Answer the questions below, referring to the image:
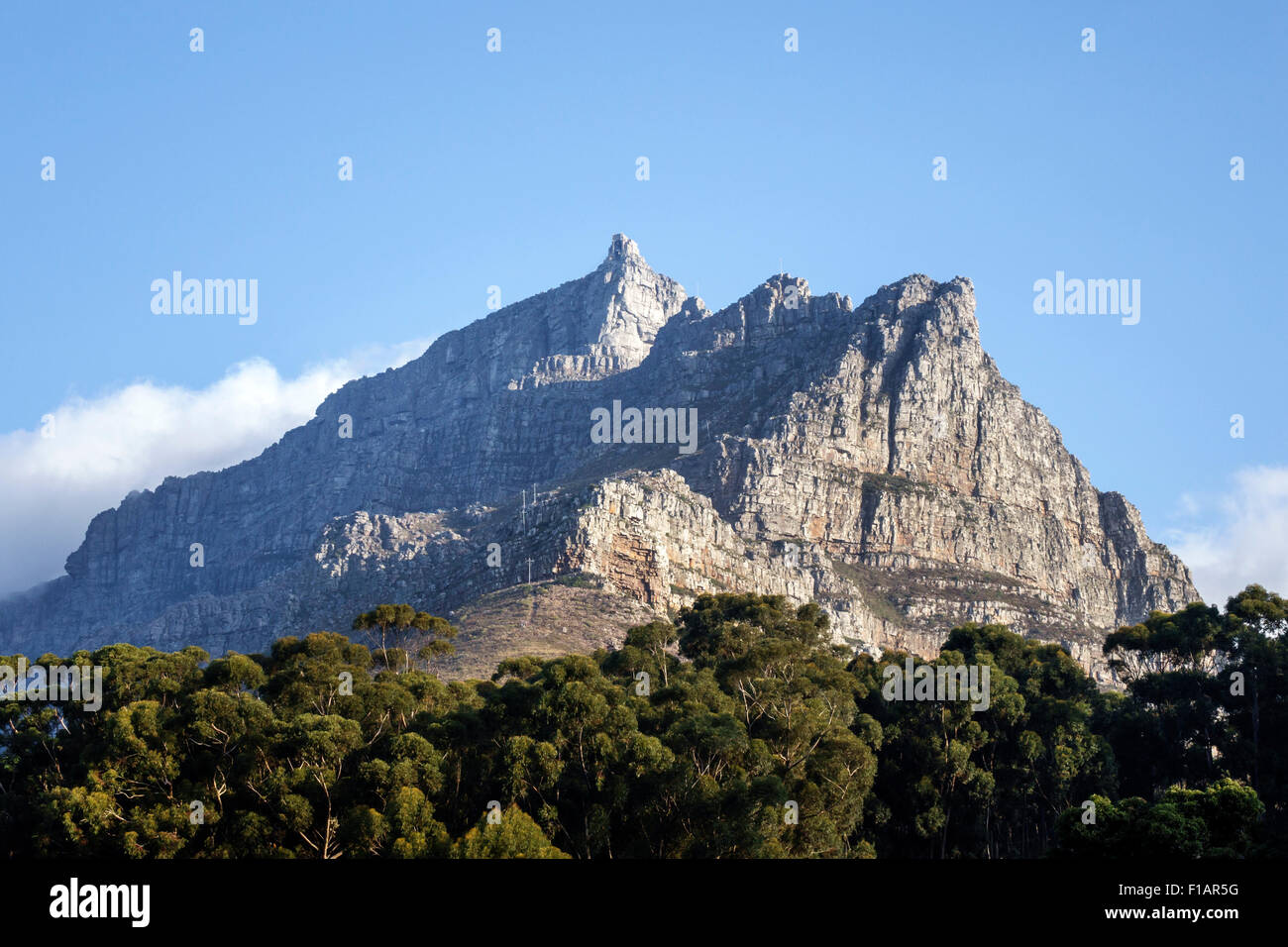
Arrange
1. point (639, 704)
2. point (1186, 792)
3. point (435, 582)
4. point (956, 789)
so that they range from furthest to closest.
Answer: point (435, 582) < point (956, 789) < point (639, 704) < point (1186, 792)

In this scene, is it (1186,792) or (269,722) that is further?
(269,722)

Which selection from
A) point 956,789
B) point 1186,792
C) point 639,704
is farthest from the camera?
point 956,789
